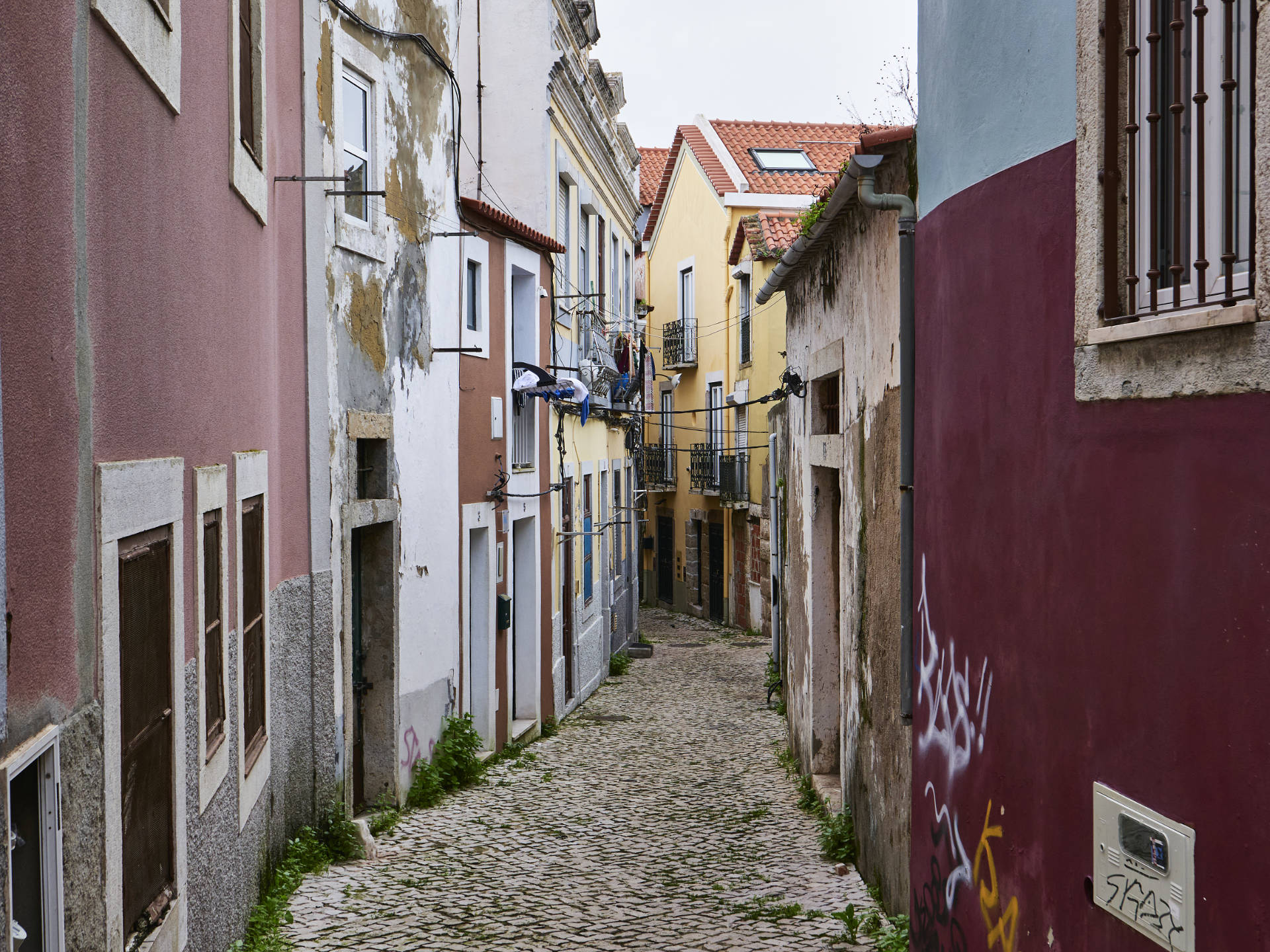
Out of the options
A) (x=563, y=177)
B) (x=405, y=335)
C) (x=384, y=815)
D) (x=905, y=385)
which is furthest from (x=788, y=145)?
(x=905, y=385)

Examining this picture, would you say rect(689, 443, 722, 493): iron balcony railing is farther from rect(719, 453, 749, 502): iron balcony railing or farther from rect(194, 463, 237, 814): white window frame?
rect(194, 463, 237, 814): white window frame

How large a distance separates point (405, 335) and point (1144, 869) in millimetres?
7765

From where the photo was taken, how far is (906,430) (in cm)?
604

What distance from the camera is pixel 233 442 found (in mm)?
6152

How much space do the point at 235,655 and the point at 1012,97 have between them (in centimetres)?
422

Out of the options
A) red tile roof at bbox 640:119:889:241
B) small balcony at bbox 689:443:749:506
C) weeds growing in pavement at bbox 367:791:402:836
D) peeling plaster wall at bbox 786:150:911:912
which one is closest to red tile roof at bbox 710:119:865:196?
red tile roof at bbox 640:119:889:241

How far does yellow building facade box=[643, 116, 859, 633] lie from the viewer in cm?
2702

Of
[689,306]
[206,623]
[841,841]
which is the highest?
[689,306]

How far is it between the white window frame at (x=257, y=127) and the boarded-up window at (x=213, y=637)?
5.40ft

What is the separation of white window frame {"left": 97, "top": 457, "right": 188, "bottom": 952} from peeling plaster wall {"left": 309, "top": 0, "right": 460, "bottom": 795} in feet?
12.0

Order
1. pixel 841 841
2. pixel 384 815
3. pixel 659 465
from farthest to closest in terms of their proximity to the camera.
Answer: pixel 659 465 < pixel 384 815 < pixel 841 841

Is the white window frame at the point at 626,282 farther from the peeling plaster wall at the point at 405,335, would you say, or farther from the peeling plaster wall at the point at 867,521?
the peeling plaster wall at the point at 867,521

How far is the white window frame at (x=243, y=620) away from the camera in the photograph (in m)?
6.15

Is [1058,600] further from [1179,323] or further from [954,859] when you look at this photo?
[954,859]
